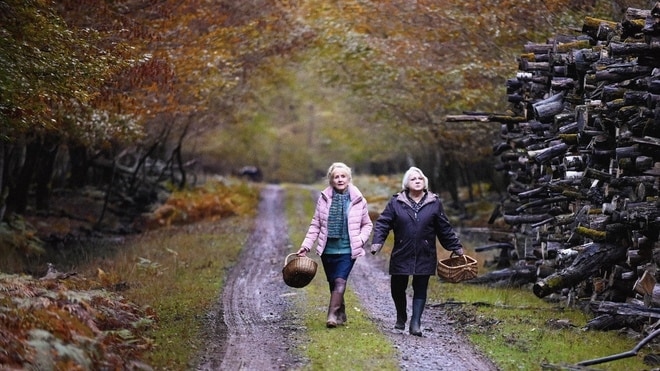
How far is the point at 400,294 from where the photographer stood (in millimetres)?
11164

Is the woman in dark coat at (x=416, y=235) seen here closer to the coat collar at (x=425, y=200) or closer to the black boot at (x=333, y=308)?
the coat collar at (x=425, y=200)

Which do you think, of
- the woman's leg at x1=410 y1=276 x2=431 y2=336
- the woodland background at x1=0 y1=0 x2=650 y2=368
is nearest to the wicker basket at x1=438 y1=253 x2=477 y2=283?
the woman's leg at x1=410 y1=276 x2=431 y2=336

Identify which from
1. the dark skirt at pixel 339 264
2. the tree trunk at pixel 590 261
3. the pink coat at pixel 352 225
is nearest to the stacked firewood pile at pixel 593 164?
the tree trunk at pixel 590 261

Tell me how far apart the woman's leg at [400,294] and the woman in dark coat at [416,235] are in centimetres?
1

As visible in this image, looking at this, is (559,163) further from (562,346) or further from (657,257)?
(562,346)

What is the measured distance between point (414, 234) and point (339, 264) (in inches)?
44.5

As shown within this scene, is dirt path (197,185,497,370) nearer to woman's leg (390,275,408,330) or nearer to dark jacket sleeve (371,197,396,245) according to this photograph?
woman's leg (390,275,408,330)

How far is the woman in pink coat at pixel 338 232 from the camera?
11047mm

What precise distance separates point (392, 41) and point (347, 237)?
17455 mm

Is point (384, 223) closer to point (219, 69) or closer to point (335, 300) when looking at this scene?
point (335, 300)

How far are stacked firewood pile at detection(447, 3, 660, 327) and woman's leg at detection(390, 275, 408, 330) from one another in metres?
1.81

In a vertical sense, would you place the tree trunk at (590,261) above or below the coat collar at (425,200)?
below

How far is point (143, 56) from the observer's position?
1539 centimetres

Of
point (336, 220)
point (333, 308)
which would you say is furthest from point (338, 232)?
point (333, 308)
